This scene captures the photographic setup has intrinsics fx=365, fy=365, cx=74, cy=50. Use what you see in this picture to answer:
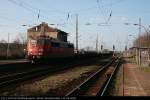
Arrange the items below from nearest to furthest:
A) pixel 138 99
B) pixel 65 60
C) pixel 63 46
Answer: pixel 138 99 < pixel 63 46 < pixel 65 60

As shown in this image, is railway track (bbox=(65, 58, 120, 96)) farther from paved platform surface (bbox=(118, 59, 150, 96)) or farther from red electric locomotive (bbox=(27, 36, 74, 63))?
red electric locomotive (bbox=(27, 36, 74, 63))

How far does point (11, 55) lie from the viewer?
75.2 meters

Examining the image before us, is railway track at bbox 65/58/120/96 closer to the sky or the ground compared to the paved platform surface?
closer to the sky

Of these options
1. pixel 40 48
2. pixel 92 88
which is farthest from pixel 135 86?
pixel 40 48

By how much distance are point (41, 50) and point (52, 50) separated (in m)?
2.94

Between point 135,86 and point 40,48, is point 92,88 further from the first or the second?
point 40,48

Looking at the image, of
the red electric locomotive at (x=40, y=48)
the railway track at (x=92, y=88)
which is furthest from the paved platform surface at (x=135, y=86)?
the red electric locomotive at (x=40, y=48)

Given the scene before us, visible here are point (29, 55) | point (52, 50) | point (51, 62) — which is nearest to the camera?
point (29, 55)

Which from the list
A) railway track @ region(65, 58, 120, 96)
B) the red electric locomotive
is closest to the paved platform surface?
railway track @ region(65, 58, 120, 96)

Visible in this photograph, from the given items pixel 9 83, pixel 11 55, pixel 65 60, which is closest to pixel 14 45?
pixel 11 55

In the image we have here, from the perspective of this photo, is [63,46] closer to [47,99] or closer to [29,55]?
[29,55]

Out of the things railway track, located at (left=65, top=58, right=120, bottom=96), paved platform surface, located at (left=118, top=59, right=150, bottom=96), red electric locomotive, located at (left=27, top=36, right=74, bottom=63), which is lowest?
paved platform surface, located at (left=118, top=59, right=150, bottom=96)

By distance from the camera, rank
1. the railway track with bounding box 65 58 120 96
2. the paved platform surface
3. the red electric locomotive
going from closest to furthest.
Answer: the railway track with bounding box 65 58 120 96 → the paved platform surface → the red electric locomotive

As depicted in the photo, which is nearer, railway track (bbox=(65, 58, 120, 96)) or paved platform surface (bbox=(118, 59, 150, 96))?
railway track (bbox=(65, 58, 120, 96))
